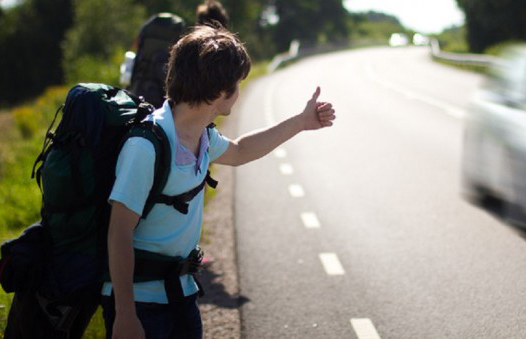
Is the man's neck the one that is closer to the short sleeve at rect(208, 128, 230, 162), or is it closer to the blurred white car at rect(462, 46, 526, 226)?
the short sleeve at rect(208, 128, 230, 162)

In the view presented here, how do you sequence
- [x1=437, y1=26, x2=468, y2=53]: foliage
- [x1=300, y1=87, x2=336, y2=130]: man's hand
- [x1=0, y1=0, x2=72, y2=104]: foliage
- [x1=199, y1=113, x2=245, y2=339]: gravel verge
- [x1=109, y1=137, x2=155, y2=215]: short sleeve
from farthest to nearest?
[x1=0, y1=0, x2=72, y2=104]: foliage
[x1=437, y1=26, x2=468, y2=53]: foliage
[x1=199, y1=113, x2=245, y2=339]: gravel verge
[x1=300, y1=87, x2=336, y2=130]: man's hand
[x1=109, y1=137, x2=155, y2=215]: short sleeve

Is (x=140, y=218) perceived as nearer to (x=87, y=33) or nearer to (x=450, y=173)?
(x=450, y=173)

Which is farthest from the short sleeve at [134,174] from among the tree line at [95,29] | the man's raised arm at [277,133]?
the tree line at [95,29]

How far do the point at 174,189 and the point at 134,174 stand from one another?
20 centimetres

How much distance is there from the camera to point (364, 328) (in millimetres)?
4945

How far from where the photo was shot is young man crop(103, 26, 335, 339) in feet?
8.68

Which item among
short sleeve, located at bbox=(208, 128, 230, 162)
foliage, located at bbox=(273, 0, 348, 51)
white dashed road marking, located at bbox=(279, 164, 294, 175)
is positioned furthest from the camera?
foliage, located at bbox=(273, 0, 348, 51)

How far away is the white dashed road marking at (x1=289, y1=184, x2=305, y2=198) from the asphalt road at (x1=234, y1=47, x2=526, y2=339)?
2cm

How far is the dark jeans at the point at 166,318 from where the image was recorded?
114 inches

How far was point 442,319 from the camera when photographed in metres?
5.06

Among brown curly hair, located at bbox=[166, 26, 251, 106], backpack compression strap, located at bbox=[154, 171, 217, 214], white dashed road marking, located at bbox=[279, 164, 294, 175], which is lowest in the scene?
white dashed road marking, located at bbox=[279, 164, 294, 175]

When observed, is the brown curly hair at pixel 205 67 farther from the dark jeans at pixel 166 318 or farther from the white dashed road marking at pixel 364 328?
the white dashed road marking at pixel 364 328

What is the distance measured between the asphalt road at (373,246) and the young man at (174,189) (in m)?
2.03

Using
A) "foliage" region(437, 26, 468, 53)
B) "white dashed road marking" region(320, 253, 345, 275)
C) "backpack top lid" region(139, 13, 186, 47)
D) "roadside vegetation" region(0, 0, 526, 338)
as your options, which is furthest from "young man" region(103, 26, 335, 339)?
"foliage" region(437, 26, 468, 53)
